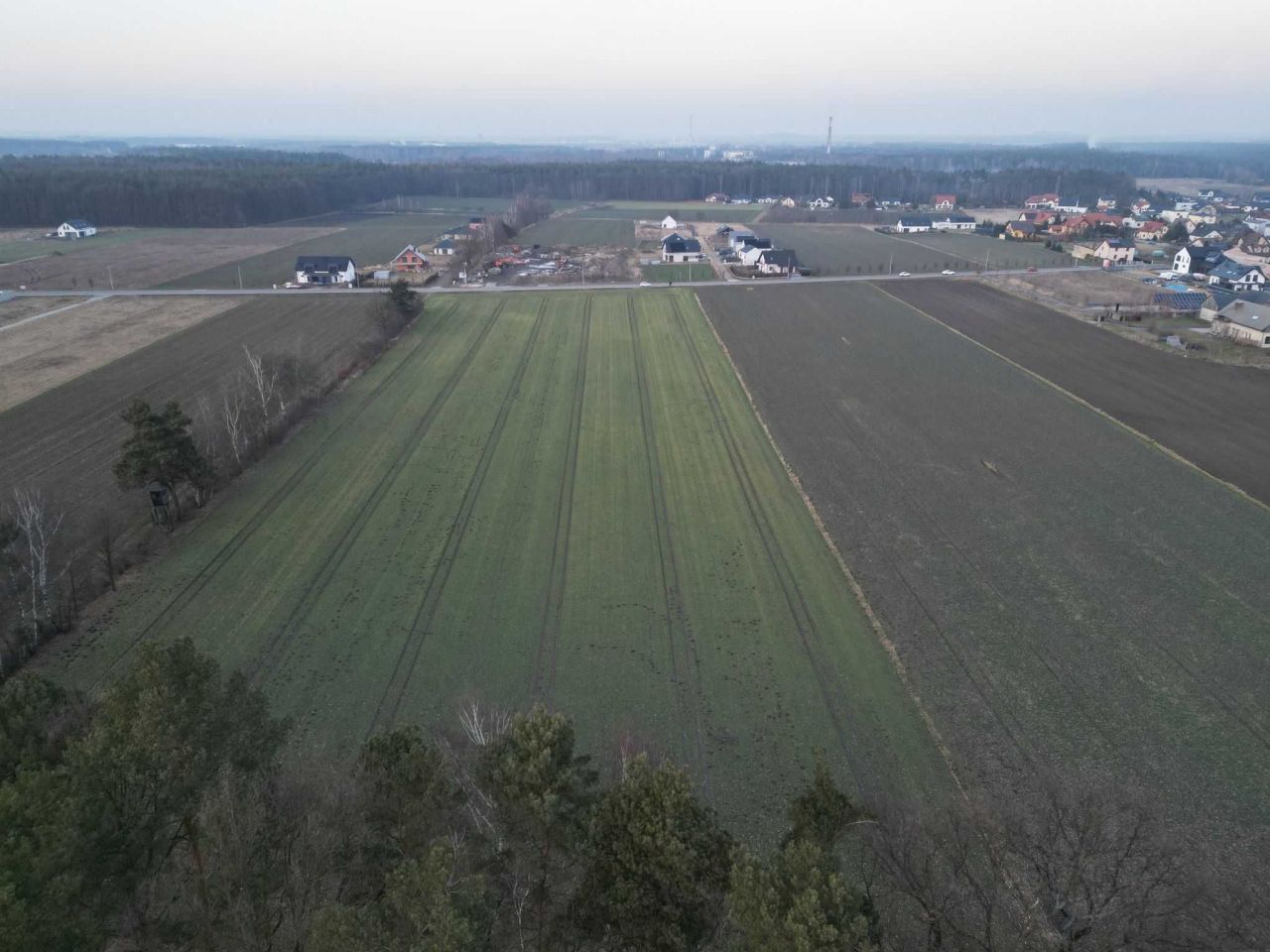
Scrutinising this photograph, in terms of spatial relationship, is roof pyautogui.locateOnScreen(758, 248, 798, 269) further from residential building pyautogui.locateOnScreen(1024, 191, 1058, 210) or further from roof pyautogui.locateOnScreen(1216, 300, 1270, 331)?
residential building pyautogui.locateOnScreen(1024, 191, 1058, 210)

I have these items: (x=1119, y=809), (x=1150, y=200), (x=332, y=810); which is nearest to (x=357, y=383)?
(x=332, y=810)

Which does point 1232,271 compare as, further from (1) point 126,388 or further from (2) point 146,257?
(2) point 146,257

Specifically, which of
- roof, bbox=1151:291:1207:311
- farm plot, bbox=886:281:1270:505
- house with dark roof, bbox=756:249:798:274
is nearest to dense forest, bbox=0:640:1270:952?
farm plot, bbox=886:281:1270:505

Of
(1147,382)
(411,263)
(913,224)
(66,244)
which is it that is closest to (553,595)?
(1147,382)

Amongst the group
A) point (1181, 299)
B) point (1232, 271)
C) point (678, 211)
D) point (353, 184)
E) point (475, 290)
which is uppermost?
point (353, 184)

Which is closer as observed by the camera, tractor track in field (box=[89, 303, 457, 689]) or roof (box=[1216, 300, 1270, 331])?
tractor track in field (box=[89, 303, 457, 689])

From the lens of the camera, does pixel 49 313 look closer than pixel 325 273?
Yes

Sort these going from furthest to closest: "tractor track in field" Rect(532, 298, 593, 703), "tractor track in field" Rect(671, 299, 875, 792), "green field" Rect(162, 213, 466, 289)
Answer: "green field" Rect(162, 213, 466, 289) < "tractor track in field" Rect(532, 298, 593, 703) < "tractor track in field" Rect(671, 299, 875, 792)

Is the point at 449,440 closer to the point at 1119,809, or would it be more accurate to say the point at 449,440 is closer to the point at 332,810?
the point at 332,810
